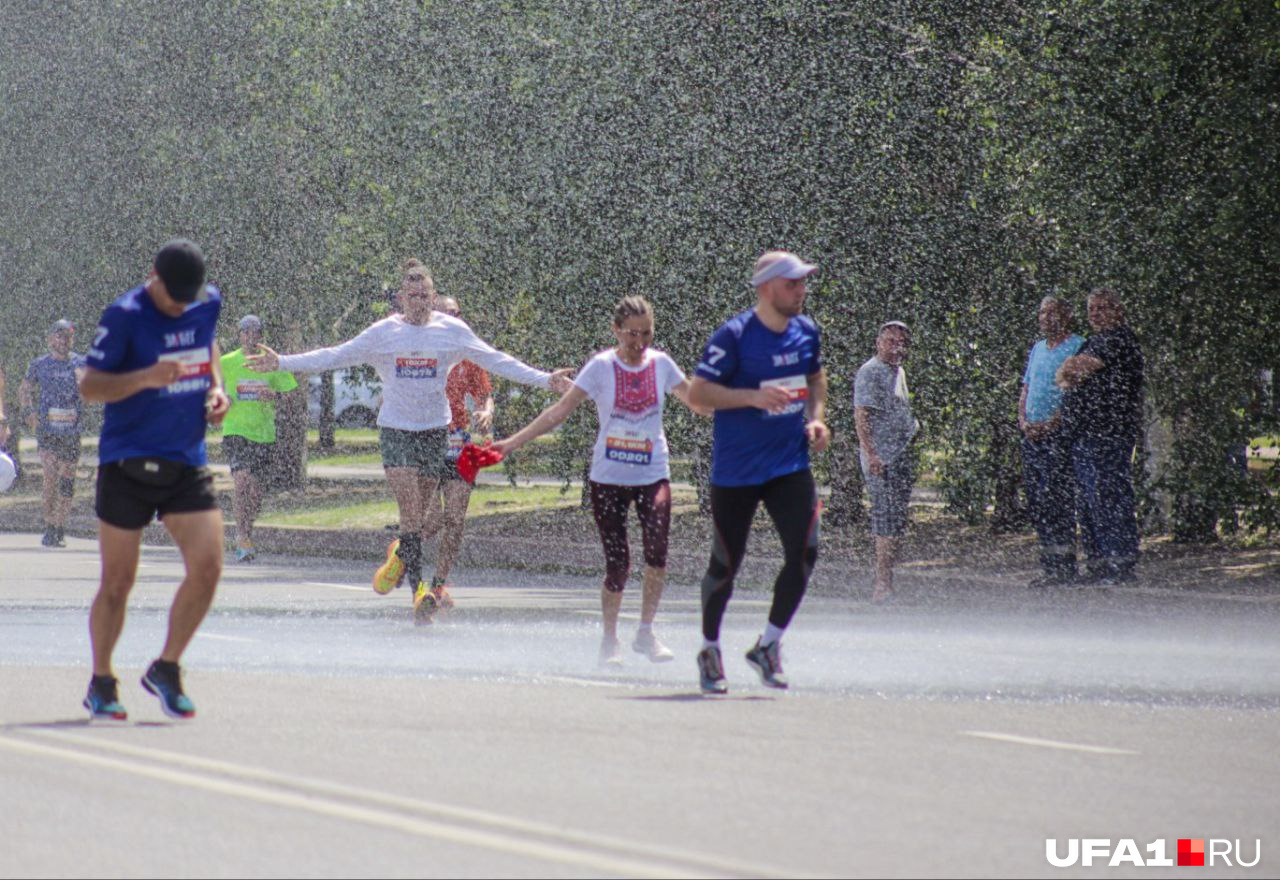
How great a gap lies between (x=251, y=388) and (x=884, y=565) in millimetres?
6418

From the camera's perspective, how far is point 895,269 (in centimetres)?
1864

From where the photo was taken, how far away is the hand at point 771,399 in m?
9.54

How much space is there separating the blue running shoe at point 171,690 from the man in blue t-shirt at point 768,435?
7.54ft

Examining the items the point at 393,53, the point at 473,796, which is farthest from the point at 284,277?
the point at 473,796

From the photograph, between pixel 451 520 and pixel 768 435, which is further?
pixel 451 520

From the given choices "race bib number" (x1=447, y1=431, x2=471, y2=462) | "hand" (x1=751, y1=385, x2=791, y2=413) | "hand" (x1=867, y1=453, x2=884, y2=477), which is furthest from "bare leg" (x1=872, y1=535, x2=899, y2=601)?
"hand" (x1=751, y1=385, x2=791, y2=413)

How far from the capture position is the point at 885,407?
15.1m

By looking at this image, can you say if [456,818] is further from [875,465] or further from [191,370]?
[875,465]

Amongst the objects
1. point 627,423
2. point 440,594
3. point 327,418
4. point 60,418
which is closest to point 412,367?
point 440,594

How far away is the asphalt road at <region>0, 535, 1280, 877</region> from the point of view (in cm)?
625

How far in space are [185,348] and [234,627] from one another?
458 centimetres

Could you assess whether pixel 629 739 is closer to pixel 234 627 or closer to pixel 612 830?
pixel 612 830

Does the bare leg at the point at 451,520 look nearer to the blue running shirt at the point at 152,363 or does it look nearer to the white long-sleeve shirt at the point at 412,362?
the white long-sleeve shirt at the point at 412,362

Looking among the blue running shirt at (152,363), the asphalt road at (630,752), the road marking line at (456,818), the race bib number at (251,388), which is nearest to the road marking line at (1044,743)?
the asphalt road at (630,752)
